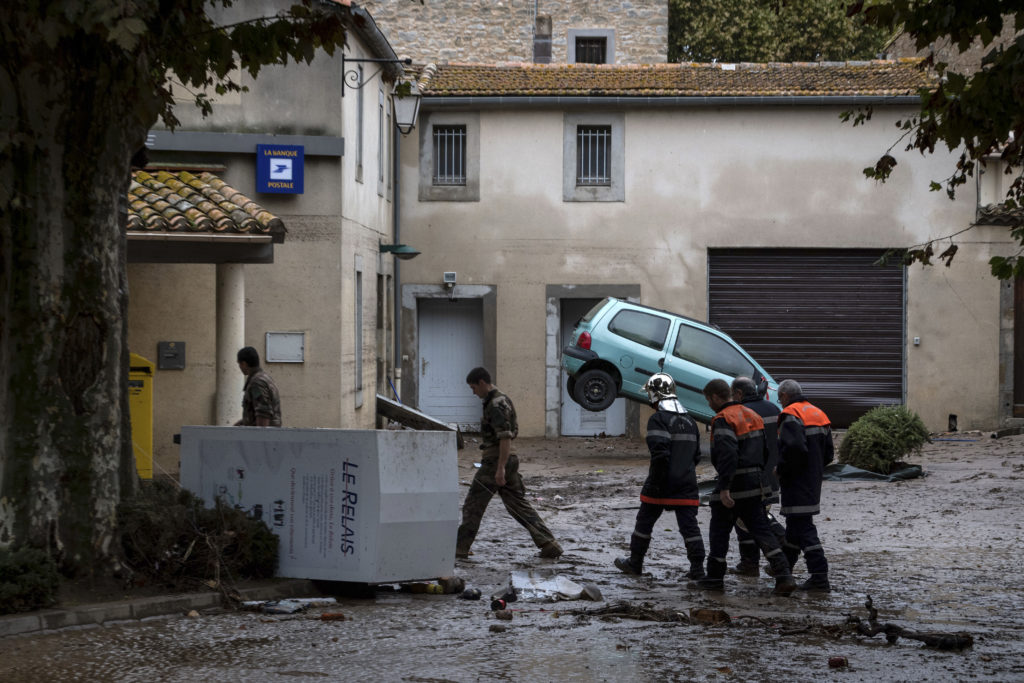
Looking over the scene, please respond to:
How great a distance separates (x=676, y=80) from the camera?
84.7ft

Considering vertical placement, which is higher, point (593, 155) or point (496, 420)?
point (593, 155)

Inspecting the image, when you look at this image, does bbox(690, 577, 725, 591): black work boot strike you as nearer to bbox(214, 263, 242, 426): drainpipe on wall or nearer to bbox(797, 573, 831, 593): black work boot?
bbox(797, 573, 831, 593): black work boot

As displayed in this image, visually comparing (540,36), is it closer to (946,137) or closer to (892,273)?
(892,273)

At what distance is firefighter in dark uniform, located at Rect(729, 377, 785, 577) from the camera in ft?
37.3

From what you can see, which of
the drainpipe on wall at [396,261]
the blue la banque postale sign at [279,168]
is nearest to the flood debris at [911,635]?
the blue la banque postale sign at [279,168]

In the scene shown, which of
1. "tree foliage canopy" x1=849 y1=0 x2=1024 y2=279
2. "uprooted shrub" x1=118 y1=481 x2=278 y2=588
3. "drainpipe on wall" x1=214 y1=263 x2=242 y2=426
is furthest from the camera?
"drainpipe on wall" x1=214 y1=263 x2=242 y2=426

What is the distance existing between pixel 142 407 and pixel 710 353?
916cm

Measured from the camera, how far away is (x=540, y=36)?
32844mm

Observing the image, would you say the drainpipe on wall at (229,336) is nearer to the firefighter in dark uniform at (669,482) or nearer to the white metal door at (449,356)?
the firefighter in dark uniform at (669,482)

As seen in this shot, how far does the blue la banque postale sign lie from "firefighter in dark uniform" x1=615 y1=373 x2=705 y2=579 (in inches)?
325

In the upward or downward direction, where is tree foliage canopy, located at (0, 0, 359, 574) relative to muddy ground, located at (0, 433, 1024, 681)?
upward

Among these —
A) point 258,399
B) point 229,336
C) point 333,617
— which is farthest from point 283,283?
point 333,617

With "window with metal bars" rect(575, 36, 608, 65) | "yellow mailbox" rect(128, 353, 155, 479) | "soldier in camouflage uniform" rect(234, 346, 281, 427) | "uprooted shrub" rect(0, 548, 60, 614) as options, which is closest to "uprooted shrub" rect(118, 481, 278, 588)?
"uprooted shrub" rect(0, 548, 60, 614)

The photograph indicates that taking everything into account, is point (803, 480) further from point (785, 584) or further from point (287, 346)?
point (287, 346)
